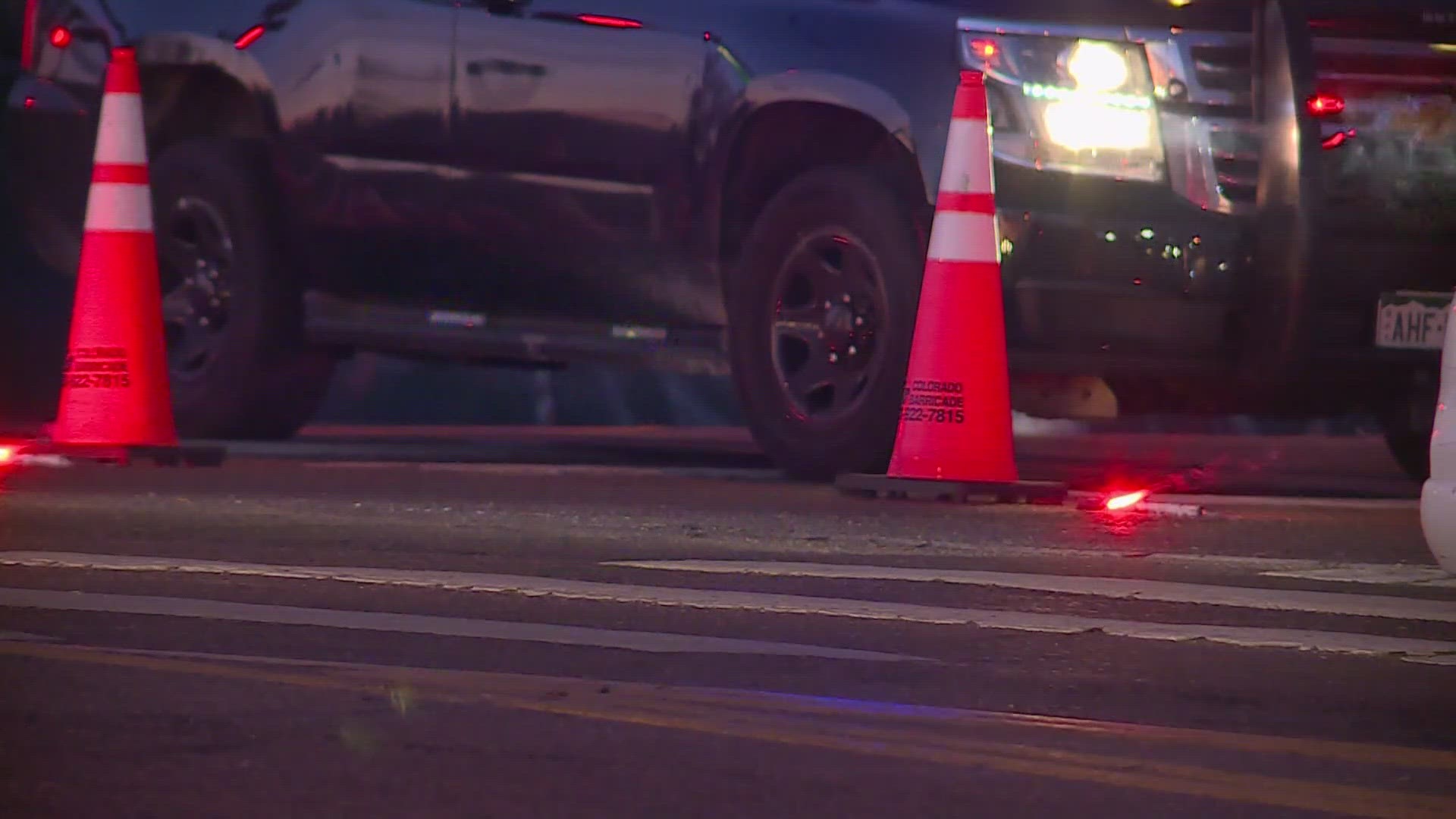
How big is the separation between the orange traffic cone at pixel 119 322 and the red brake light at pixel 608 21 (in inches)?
60.0

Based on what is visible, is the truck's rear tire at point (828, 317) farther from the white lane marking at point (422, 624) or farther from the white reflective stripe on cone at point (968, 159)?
the white lane marking at point (422, 624)

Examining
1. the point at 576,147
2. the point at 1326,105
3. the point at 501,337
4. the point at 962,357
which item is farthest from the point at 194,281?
the point at 1326,105

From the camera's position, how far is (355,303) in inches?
397

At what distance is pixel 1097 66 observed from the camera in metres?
8.15

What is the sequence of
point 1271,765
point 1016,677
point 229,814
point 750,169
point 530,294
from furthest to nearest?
point 530,294, point 750,169, point 1016,677, point 1271,765, point 229,814

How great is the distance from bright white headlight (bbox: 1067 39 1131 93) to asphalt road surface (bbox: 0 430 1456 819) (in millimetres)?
1151

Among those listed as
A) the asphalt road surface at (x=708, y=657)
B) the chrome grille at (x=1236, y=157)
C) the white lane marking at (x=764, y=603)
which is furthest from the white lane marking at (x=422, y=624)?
the chrome grille at (x=1236, y=157)

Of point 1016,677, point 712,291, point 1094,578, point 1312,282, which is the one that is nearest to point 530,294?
point 712,291

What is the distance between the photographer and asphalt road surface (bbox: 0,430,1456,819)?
13.0 feet

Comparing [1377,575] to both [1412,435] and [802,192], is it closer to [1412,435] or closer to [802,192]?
[802,192]

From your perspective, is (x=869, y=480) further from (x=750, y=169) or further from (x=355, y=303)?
(x=355, y=303)

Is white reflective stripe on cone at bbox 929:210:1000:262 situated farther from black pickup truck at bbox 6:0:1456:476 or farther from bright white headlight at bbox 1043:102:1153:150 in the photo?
bright white headlight at bbox 1043:102:1153:150

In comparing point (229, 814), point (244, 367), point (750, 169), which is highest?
point (750, 169)

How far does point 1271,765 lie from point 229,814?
142 centimetres
